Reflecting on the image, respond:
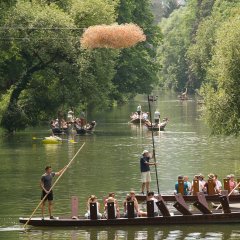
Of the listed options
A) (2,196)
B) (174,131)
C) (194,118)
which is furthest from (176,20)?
(2,196)

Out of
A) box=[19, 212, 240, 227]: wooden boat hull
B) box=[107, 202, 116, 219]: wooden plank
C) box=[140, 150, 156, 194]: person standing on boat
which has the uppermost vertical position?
box=[140, 150, 156, 194]: person standing on boat

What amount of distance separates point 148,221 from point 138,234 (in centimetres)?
126

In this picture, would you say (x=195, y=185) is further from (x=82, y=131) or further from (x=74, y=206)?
(x=82, y=131)

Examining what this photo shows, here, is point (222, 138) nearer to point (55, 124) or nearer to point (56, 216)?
point (55, 124)

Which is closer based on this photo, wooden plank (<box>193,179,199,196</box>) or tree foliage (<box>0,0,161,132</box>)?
wooden plank (<box>193,179,199,196</box>)

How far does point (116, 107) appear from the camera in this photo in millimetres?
119625

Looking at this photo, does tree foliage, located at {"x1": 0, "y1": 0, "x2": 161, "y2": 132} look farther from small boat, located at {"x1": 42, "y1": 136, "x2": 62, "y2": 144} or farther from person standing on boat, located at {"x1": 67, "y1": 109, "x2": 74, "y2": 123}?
person standing on boat, located at {"x1": 67, "y1": 109, "x2": 74, "y2": 123}

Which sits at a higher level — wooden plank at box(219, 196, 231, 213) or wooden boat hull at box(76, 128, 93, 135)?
wooden boat hull at box(76, 128, 93, 135)

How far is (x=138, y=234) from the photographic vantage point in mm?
31125

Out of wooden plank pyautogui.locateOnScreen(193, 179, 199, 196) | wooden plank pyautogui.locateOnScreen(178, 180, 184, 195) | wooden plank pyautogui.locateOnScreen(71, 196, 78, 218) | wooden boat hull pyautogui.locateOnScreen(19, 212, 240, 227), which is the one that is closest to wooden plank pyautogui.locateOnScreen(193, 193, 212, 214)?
wooden boat hull pyautogui.locateOnScreen(19, 212, 240, 227)

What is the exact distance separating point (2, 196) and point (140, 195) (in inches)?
Answer: 219

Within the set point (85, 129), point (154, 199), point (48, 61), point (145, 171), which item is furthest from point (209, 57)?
point (154, 199)

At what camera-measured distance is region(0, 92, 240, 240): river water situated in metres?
31.6

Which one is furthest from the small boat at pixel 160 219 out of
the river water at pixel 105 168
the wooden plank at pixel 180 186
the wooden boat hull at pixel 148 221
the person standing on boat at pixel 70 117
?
the person standing on boat at pixel 70 117
